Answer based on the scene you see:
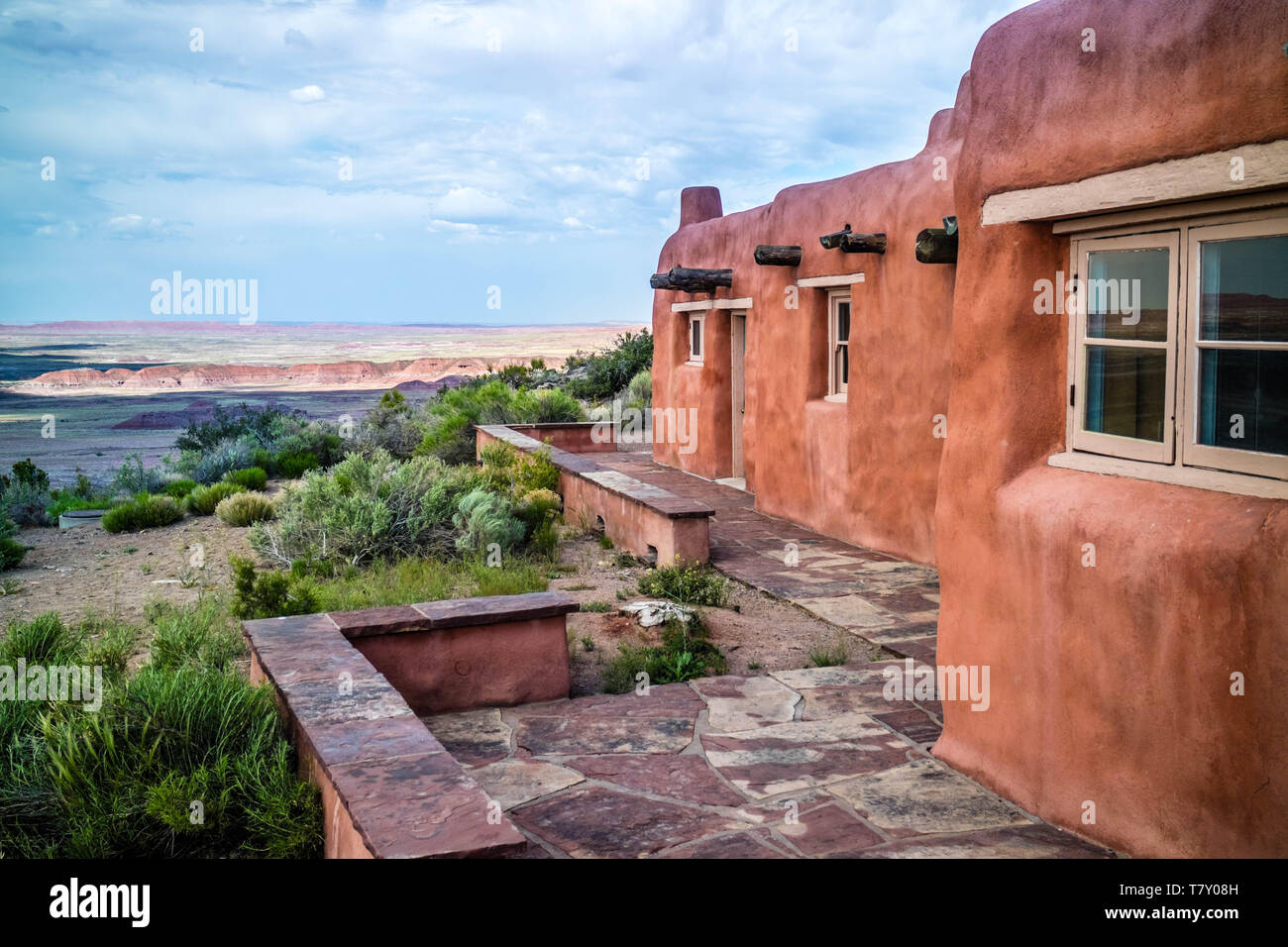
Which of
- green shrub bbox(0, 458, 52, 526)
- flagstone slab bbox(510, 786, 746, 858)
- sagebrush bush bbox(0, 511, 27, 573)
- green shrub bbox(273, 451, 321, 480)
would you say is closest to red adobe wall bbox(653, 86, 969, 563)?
flagstone slab bbox(510, 786, 746, 858)

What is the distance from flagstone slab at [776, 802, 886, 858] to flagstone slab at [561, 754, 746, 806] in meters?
0.33

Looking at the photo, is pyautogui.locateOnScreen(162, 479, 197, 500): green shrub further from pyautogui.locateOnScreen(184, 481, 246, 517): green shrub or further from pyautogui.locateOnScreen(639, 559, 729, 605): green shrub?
pyautogui.locateOnScreen(639, 559, 729, 605): green shrub

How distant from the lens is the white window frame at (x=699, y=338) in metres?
14.6

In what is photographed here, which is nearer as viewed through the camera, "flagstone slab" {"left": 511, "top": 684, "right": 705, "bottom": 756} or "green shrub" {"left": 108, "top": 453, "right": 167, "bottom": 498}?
"flagstone slab" {"left": 511, "top": 684, "right": 705, "bottom": 756}

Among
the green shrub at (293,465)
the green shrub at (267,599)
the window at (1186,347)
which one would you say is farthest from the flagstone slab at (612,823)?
the green shrub at (293,465)

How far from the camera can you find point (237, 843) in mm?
4051

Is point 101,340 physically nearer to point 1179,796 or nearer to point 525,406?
point 525,406

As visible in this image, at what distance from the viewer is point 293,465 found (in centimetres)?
1880

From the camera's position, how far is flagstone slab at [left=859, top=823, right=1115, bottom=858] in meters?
3.97

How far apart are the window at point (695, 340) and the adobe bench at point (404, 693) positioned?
9622mm

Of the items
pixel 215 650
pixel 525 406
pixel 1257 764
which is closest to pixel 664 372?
pixel 525 406

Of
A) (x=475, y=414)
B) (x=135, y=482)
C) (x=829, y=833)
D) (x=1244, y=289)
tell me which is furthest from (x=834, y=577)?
(x=135, y=482)

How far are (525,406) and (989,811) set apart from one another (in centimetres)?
1673
